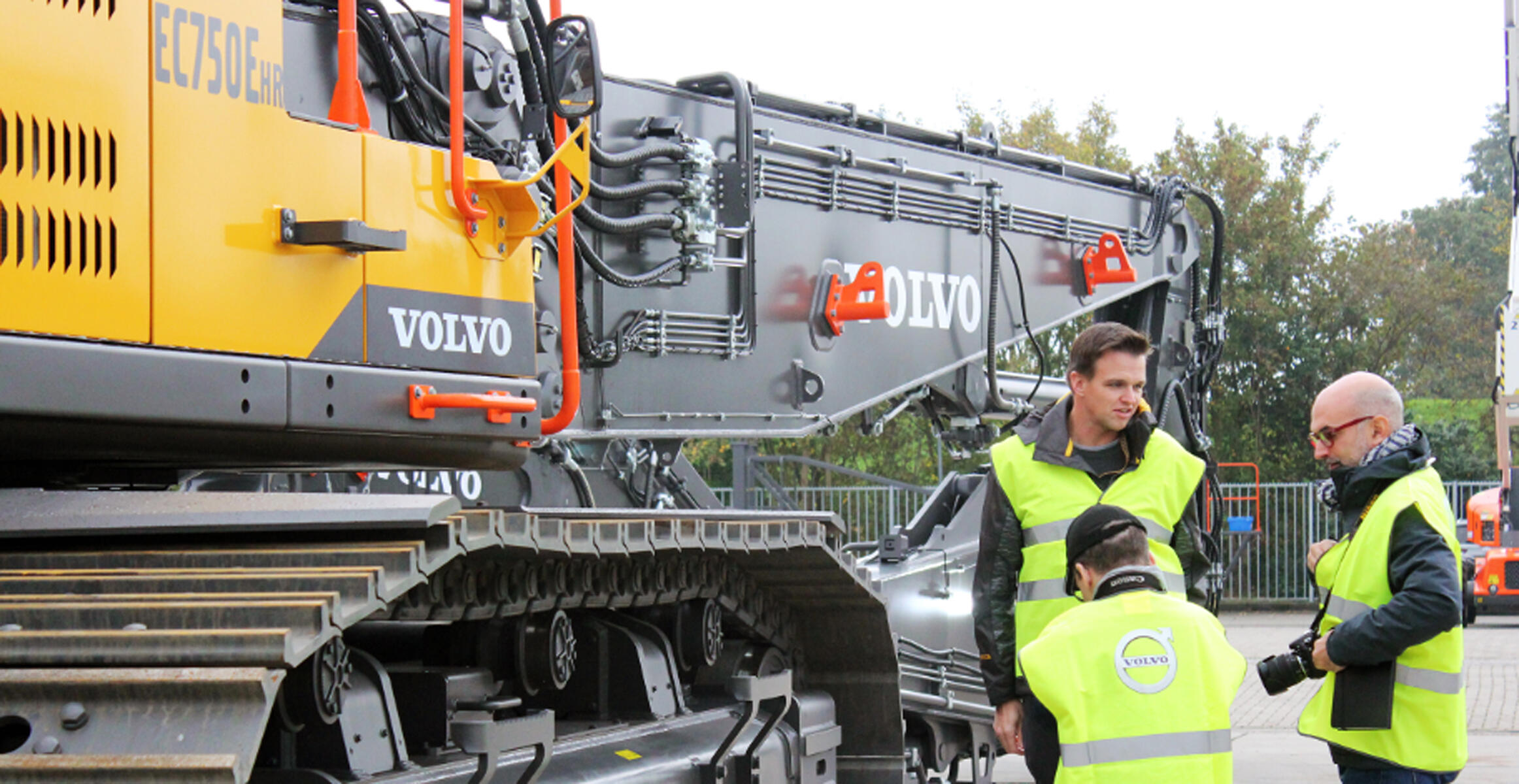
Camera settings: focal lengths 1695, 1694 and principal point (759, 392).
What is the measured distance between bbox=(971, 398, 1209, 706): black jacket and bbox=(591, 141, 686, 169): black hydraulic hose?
7.08 feet

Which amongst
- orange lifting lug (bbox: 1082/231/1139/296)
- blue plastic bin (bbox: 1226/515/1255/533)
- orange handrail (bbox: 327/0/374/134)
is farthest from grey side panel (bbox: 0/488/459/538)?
blue plastic bin (bbox: 1226/515/1255/533)

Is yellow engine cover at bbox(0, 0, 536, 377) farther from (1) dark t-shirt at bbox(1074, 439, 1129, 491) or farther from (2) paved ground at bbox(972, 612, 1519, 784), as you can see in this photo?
(2) paved ground at bbox(972, 612, 1519, 784)

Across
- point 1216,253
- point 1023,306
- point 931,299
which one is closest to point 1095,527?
point 931,299

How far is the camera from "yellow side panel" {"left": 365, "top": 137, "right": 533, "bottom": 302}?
4117 millimetres

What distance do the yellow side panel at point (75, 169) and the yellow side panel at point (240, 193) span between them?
0.18ft

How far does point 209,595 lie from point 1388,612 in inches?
114

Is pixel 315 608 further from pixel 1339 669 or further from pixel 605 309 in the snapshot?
pixel 605 309

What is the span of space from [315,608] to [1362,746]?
2.84 m

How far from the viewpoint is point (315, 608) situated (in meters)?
2.99

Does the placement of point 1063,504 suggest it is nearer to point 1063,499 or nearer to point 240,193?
point 1063,499

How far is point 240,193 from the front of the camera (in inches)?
150

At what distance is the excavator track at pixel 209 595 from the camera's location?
2816mm

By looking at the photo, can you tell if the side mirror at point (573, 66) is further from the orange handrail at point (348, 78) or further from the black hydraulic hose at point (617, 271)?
the black hydraulic hose at point (617, 271)

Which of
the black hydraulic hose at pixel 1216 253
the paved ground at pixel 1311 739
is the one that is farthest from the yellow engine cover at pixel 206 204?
the black hydraulic hose at pixel 1216 253
